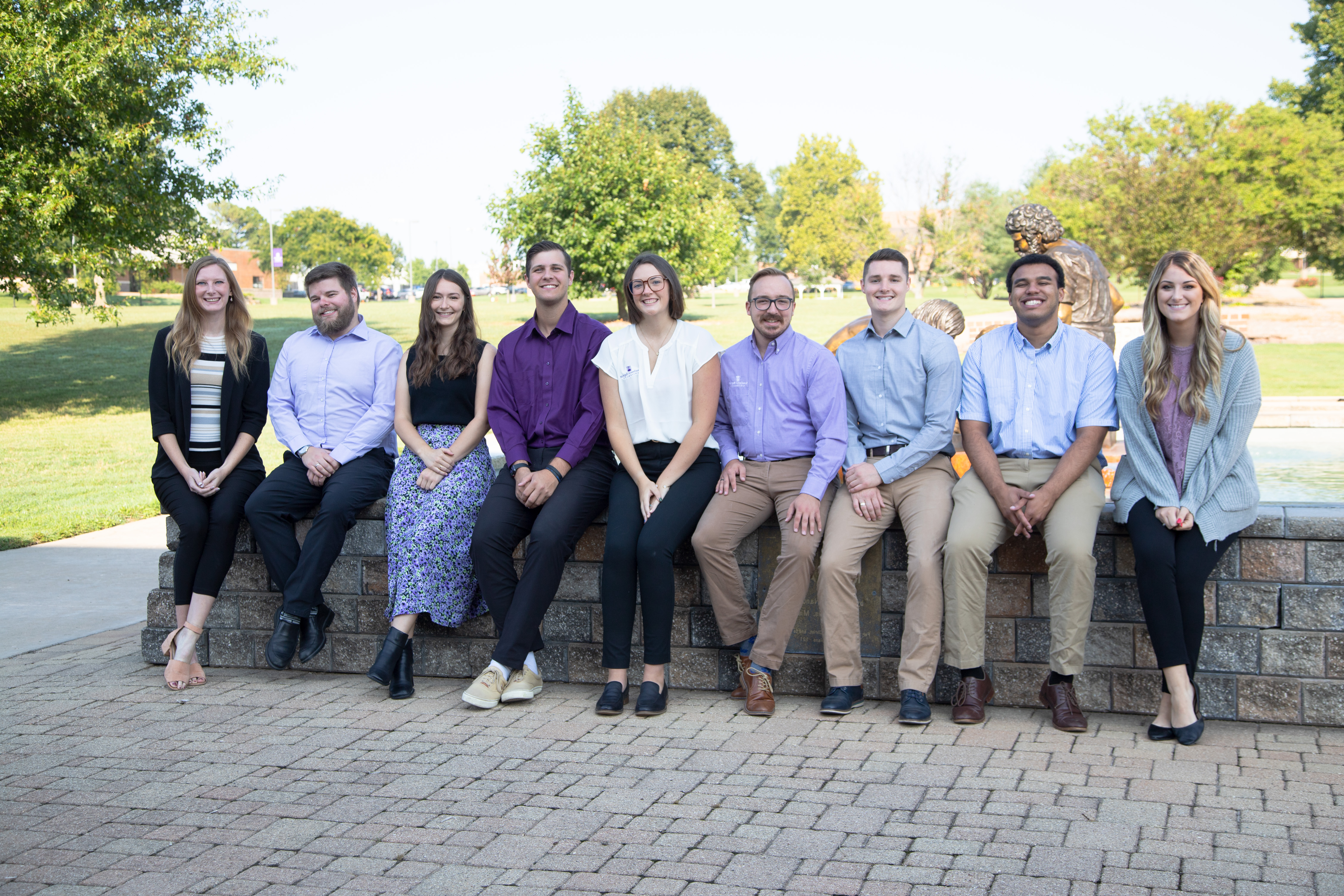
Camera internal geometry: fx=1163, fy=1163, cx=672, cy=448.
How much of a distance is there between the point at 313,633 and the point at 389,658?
1.46ft

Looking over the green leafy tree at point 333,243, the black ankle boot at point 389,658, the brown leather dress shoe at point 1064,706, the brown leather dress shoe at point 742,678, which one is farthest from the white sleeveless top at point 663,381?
the green leafy tree at point 333,243

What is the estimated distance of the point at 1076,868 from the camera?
320 cm

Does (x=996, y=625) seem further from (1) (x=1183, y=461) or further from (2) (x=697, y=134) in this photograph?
(2) (x=697, y=134)

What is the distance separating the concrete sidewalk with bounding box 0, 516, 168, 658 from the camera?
6445 mm

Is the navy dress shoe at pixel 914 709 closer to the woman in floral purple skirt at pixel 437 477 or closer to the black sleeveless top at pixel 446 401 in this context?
the woman in floral purple skirt at pixel 437 477

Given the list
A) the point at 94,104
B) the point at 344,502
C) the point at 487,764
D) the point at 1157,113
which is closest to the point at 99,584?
the point at 344,502

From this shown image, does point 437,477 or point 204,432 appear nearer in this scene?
point 437,477

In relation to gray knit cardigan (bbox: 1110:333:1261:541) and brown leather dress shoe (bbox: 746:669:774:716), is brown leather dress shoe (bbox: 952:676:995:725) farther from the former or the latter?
gray knit cardigan (bbox: 1110:333:1261:541)

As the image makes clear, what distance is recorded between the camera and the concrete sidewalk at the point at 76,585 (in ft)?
21.1

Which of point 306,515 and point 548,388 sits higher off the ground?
point 548,388

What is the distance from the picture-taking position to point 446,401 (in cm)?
553

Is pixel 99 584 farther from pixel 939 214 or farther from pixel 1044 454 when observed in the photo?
pixel 939 214

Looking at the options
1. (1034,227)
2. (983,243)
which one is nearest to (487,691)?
(1034,227)

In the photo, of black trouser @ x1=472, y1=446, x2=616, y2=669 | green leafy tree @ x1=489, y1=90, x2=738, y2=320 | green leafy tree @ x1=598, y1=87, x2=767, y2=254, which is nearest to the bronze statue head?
black trouser @ x1=472, y1=446, x2=616, y2=669
